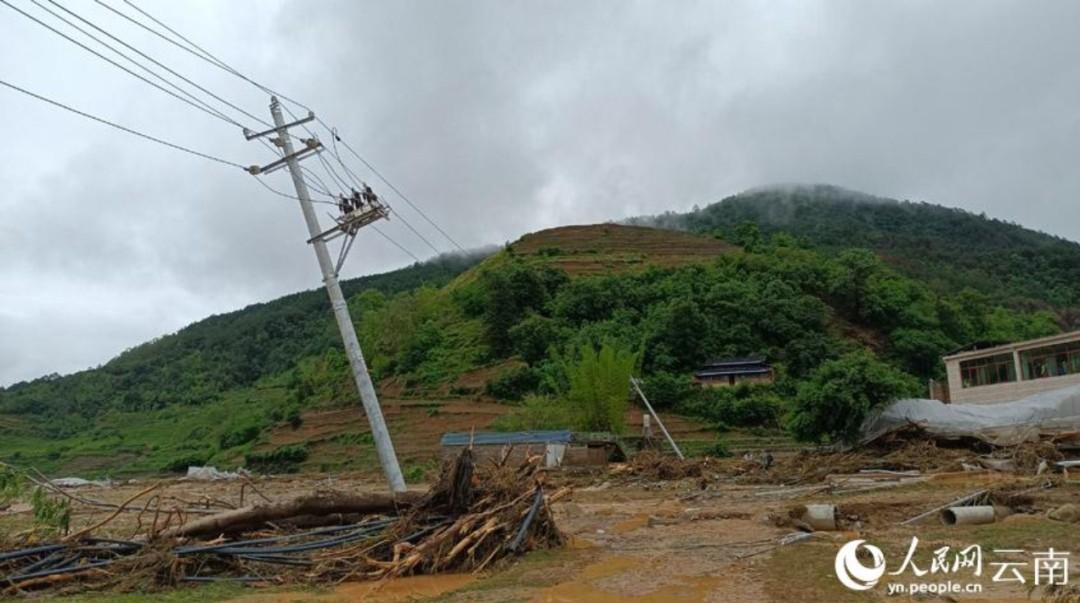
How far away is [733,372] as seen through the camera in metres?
51.4

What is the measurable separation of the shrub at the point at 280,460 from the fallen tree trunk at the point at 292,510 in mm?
40161

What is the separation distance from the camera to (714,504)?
15.1m

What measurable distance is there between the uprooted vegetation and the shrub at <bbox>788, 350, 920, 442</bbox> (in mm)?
15192

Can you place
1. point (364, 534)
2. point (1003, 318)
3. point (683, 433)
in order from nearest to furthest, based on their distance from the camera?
point (364, 534), point (683, 433), point (1003, 318)

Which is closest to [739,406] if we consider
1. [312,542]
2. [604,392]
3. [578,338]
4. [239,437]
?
[604,392]

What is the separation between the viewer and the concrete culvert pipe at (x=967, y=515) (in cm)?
994

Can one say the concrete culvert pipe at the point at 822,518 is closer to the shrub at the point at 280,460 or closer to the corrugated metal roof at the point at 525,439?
the corrugated metal roof at the point at 525,439

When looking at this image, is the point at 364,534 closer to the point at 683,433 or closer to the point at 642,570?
the point at 642,570

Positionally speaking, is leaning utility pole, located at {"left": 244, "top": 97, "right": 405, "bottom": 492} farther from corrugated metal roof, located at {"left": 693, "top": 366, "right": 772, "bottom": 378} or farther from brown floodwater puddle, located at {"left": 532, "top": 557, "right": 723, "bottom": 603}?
corrugated metal roof, located at {"left": 693, "top": 366, "right": 772, "bottom": 378}

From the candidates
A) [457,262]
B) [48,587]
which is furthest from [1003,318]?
[457,262]

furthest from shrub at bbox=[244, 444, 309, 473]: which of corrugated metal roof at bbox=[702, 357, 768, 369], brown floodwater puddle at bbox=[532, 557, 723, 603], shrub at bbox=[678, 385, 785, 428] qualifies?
brown floodwater puddle at bbox=[532, 557, 723, 603]

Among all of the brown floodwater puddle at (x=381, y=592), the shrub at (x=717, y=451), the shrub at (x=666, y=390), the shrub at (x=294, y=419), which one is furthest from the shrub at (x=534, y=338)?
the brown floodwater puddle at (x=381, y=592)

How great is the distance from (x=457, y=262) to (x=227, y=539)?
110m

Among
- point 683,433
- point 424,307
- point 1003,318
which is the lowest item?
point 683,433
